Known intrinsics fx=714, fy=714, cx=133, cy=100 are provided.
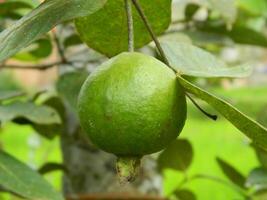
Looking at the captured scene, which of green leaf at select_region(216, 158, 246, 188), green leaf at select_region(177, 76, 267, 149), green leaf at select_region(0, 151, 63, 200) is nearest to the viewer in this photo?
green leaf at select_region(177, 76, 267, 149)

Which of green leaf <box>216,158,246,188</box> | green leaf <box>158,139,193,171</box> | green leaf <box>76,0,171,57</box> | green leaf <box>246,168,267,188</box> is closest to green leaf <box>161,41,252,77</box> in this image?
green leaf <box>76,0,171,57</box>

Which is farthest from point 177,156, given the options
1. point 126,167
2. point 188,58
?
point 126,167

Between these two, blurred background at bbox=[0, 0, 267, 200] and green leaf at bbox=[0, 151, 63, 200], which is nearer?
green leaf at bbox=[0, 151, 63, 200]

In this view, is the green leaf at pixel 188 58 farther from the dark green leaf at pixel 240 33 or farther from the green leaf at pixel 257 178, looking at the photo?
the dark green leaf at pixel 240 33

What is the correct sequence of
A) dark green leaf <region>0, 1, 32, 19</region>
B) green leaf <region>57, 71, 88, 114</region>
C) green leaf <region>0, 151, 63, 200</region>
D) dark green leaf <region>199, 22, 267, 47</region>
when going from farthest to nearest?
dark green leaf <region>199, 22, 267, 47</region> < dark green leaf <region>0, 1, 32, 19</region> < green leaf <region>57, 71, 88, 114</region> < green leaf <region>0, 151, 63, 200</region>

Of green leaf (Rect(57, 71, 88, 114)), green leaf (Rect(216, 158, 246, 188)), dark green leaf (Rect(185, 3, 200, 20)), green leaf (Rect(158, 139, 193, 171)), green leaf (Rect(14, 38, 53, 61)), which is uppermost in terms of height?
green leaf (Rect(57, 71, 88, 114))

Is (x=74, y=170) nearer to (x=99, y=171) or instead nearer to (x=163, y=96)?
(x=99, y=171)

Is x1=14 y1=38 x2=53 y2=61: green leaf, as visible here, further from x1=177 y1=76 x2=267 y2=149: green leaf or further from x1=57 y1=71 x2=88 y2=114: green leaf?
x1=177 y1=76 x2=267 y2=149: green leaf
